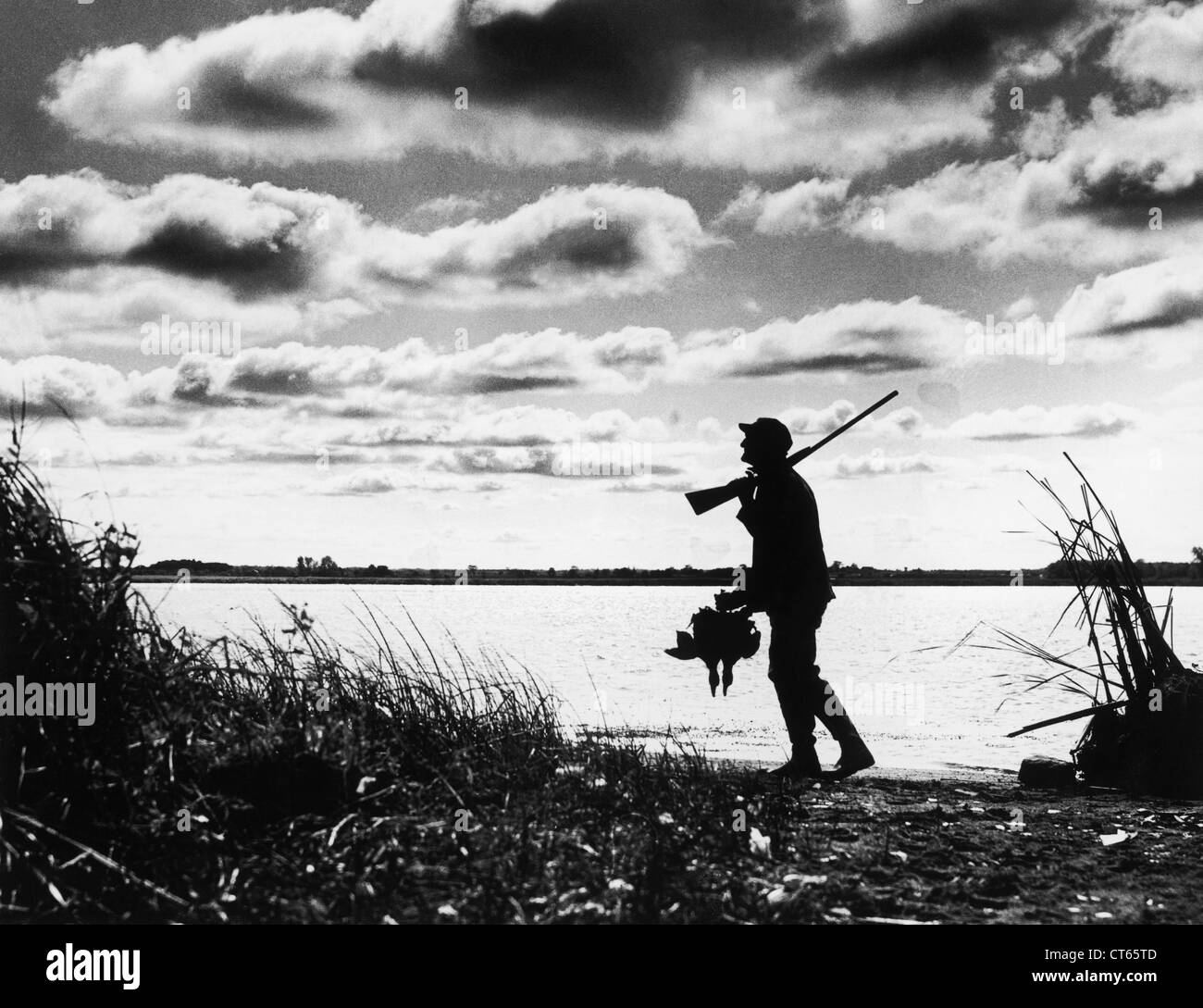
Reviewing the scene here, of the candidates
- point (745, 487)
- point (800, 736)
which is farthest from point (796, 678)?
point (745, 487)

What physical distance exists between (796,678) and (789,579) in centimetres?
71

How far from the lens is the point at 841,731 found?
7.33m

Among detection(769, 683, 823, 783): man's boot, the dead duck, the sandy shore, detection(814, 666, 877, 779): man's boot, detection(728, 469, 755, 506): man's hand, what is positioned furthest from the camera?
detection(814, 666, 877, 779): man's boot

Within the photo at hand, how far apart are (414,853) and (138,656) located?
175cm

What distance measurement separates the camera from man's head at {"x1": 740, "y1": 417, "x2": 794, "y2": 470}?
Answer: 721 cm

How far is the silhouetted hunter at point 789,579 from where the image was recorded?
7086 mm

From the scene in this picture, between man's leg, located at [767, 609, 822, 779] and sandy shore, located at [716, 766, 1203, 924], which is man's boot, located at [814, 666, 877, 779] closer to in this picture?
man's leg, located at [767, 609, 822, 779]

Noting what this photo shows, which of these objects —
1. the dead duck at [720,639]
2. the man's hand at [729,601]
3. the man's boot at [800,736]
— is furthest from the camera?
the man's boot at [800,736]

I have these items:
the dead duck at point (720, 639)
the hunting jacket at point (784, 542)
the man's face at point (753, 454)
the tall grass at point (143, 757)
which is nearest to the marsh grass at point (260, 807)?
the tall grass at point (143, 757)

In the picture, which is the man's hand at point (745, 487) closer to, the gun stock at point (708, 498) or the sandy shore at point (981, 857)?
the gun stock at point (708, 498)

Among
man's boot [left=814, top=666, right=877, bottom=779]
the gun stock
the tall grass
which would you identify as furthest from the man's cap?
the tall grass
